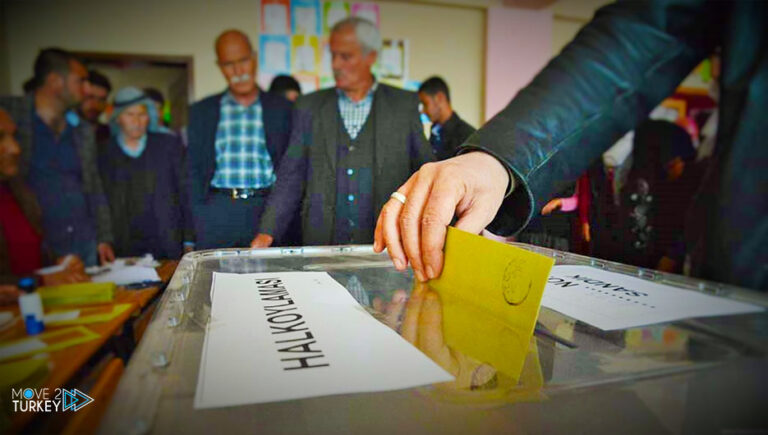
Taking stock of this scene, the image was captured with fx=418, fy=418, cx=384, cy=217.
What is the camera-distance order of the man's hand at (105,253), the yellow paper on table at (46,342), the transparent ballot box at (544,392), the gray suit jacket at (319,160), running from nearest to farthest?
the transparent ballot box at (544,392), the yellow paper on table at (46,342), the gray suit jacket at (319,160), the man's hand at (105,253)

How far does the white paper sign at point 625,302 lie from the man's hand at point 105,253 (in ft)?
3.69

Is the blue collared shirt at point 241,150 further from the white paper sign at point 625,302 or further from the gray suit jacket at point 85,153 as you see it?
the white paper sign at point 625,302

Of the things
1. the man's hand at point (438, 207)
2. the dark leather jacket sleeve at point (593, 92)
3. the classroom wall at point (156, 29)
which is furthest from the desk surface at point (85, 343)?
the classroom wall at point (156, 29)

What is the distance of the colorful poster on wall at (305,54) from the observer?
1.09 meters

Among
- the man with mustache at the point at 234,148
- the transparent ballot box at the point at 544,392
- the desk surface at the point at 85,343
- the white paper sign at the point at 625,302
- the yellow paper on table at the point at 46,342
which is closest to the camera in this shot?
the transparent ballot box at the point at 544,392

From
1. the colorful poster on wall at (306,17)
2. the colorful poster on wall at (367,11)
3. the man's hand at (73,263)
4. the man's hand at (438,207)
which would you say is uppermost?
the colorful poster on wall at (367,11)

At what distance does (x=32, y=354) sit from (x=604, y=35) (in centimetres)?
89

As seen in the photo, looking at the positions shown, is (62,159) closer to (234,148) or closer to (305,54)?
(234,148)

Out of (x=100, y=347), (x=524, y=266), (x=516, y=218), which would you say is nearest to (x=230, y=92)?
(x=100, y=347)

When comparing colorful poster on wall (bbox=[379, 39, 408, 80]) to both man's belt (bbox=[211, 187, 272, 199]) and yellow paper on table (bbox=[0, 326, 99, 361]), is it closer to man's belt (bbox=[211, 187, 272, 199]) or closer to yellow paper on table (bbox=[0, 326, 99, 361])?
man's belt (bbox=[211, 187, 272, 199])

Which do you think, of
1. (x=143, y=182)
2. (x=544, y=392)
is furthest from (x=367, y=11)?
(x=544, y=392)

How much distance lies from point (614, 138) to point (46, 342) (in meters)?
0.96

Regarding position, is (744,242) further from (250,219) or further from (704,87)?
(250,219)

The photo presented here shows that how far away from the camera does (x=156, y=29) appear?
2.94ft
